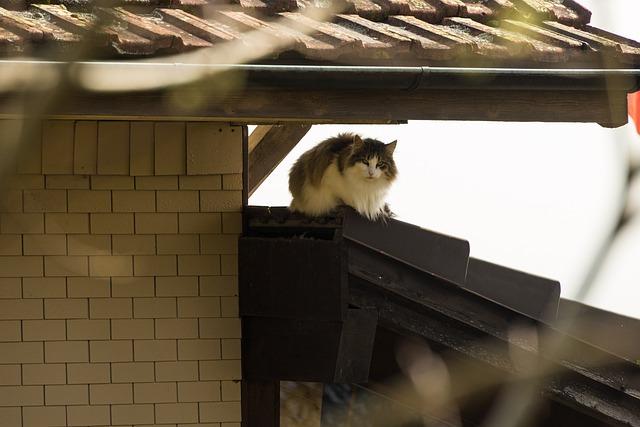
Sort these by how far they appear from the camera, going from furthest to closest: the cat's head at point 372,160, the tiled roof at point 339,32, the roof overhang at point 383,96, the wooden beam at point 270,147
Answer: the wooden beam at point 270,147 → the cat's head at point 372,160 → the roof overhang at point 383,96 → the tiled roof at point 339,32

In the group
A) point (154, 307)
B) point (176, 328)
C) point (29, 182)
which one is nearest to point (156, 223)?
point (154, 307)

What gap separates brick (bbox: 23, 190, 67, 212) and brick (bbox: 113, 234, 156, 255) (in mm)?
281

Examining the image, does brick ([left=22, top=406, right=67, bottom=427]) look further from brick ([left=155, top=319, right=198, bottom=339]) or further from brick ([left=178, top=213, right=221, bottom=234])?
brick ([left=178, top=213, right=221, bottom=234])

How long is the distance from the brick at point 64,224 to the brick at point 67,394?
0.70 metres

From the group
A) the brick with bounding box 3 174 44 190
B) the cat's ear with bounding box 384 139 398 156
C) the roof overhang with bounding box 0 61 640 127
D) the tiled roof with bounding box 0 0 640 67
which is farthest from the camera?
the cat's ear with bounding box 384 139 398 156

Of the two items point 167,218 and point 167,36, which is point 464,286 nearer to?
point 167,218

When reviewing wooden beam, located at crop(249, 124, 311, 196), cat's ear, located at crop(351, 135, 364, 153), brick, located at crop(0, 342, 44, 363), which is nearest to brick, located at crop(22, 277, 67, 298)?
brick, located at crop(0, 342, 44, 363)

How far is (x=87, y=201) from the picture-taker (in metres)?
5.36

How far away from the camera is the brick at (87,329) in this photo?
17.6 feet

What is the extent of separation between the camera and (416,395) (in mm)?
6211

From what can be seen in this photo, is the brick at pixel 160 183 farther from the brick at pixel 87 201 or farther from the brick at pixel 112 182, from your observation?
the brick at pixel 87 201

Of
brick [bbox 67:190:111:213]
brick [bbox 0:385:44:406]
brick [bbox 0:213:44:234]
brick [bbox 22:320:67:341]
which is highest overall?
brick [bbox 67:190:111:213]

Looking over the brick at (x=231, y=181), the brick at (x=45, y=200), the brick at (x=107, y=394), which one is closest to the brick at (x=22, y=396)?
the brick at (x=107, y=394)

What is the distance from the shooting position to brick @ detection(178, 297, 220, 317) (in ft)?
17.9
